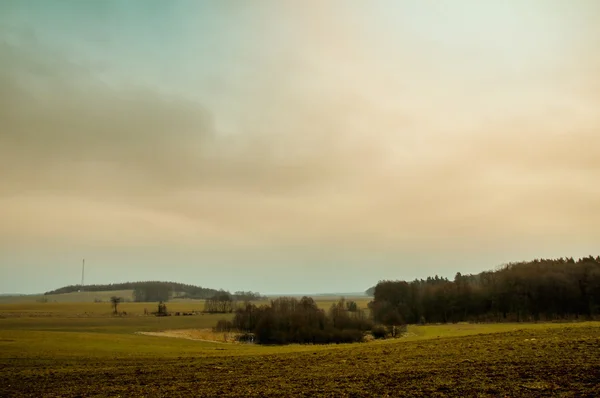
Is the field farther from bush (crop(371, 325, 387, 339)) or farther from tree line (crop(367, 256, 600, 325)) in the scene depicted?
tree line (crop(367, 256, 600, 325))

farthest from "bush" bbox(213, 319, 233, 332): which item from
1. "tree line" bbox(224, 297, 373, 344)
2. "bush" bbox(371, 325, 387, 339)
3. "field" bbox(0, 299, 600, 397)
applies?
"field" bbox(0, 299, 600, 397)

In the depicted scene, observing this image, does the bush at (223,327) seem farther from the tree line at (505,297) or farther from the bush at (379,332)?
the tree line at (505,297)

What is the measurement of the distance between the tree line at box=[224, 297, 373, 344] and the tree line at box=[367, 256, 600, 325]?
16217 millimetres

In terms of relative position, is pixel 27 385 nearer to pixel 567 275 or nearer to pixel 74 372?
pixel 74 372

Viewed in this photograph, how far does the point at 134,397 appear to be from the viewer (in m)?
19.0

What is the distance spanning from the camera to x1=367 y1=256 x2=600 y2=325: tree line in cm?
9781

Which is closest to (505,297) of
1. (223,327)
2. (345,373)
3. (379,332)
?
(379,332)

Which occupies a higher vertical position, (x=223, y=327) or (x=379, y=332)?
(x=223, y=327)

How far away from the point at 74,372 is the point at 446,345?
26.0 meters

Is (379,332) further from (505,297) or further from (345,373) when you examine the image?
(345,373)

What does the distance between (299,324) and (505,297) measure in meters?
49.9

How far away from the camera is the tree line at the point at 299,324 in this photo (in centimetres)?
9044

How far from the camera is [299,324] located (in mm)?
94375

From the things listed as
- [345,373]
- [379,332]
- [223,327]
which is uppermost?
[345,373]
